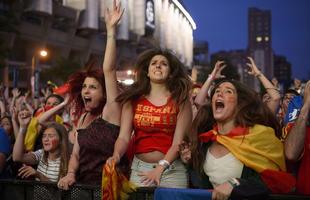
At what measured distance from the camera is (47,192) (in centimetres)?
334

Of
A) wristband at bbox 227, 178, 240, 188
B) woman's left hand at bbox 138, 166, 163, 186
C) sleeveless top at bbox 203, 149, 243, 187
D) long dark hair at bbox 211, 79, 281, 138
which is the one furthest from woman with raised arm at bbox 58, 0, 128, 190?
wristband at bbox 227, 178, 240, 188

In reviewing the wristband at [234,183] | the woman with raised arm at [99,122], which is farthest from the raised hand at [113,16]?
the wristband at [234,183]

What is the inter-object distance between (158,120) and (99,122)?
22.8 inches

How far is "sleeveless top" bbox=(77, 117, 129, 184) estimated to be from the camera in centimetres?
382

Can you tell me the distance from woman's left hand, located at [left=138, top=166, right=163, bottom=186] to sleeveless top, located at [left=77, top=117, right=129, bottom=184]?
485 mm

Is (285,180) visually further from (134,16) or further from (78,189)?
(134,16)

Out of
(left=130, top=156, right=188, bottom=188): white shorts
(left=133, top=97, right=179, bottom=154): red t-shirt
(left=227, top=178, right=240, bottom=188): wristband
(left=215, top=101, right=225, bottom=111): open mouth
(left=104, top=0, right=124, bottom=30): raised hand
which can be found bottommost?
(left=130, top=156, right=188, bottom=188): white shorts

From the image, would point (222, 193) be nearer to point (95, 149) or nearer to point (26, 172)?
point (95, 149)

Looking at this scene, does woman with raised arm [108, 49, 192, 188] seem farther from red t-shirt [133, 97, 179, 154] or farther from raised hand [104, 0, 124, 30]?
raised hand [104, 0, 124, 30]

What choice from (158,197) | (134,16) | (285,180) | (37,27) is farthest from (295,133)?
(134,16)

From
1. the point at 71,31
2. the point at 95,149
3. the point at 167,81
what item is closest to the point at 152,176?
the point at 95,149

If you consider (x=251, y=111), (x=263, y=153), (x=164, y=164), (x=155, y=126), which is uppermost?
(x=251, y=111)

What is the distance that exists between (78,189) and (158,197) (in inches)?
28.9

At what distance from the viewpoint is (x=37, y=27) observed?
46969 mm
